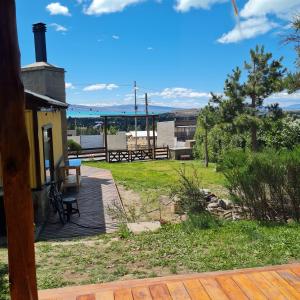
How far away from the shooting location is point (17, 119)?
1.96 meters

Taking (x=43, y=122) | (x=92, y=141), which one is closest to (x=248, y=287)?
(x=43, y=122)

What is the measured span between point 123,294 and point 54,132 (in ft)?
33.0

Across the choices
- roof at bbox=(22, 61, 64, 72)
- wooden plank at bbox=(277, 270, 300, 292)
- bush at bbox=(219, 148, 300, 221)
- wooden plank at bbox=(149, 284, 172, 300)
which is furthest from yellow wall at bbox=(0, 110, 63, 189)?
bush at bbox=(219, 148, 300, 221)

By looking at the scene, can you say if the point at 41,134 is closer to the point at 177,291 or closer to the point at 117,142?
the point at 177,291

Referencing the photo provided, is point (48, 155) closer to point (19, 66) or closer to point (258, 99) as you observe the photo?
point (19, 66)

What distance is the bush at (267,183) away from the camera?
6.48 meters

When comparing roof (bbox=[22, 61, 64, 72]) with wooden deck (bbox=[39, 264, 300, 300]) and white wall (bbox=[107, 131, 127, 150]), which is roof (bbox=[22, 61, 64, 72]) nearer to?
wooden deck (bbox=[39, 264, 300, 300])

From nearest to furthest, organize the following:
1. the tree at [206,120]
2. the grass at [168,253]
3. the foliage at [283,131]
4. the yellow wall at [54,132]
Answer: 1. the grass at [168,253]
2. the yellow wall at [54,132]
3. the foliage at [283,131]
4. the tree at [206,120]

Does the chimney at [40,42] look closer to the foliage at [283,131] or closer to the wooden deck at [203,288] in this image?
the foliage at [283,131]

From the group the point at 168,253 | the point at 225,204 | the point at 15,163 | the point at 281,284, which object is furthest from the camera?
the point at 225,204

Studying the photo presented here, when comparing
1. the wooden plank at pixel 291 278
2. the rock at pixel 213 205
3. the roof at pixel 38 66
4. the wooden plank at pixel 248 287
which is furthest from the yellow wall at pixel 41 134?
the rock at pixel 213 205

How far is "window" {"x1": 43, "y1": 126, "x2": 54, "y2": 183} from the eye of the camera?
10141 mm

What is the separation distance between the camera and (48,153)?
1082 centimetres

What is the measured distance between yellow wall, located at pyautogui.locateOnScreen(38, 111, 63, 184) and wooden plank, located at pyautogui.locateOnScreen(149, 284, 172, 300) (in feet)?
20.7
